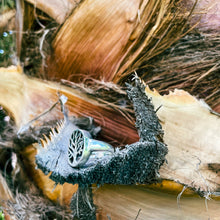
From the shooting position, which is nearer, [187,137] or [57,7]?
[187,137]

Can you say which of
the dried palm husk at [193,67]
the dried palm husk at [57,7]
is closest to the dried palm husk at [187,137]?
the dried palm husk at [193,67]

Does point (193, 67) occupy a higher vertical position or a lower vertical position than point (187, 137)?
higher

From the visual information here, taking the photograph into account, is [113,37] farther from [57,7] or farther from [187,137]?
[187,137]

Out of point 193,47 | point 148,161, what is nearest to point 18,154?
point 148,161

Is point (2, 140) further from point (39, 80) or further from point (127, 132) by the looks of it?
point (127, 132)

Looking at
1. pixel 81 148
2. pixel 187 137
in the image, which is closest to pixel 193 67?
pixel 187 137

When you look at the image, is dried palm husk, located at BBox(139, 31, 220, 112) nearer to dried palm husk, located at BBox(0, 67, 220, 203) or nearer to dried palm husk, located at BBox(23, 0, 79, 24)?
dried palm husk, located at BBox(0, 67, 220, 203)

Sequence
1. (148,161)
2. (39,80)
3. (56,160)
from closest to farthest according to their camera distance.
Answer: (148,161) < (56,160) < (39,80)
